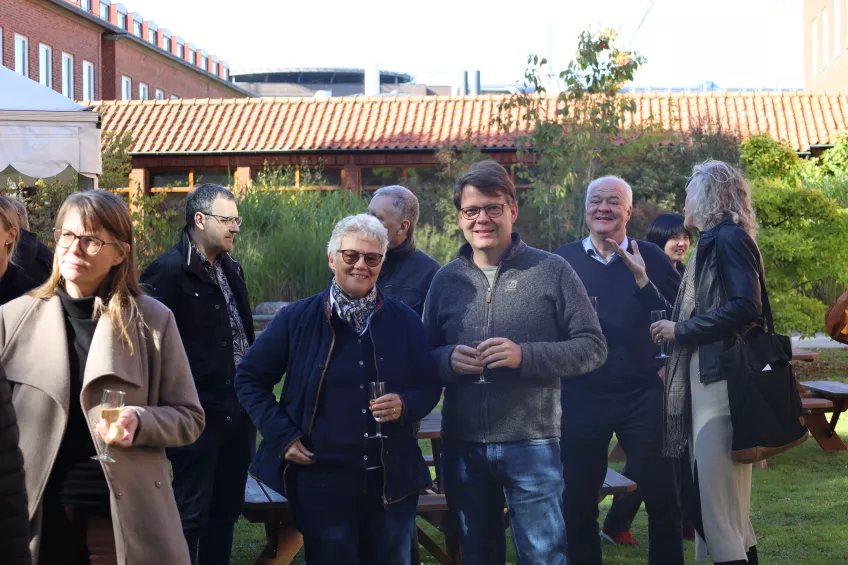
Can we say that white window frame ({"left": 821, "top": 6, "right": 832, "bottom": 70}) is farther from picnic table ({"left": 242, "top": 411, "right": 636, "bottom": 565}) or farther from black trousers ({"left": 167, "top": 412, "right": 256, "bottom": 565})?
black trousers ({"left": 167, "top": 412, "right": 256, "bottom": 565})

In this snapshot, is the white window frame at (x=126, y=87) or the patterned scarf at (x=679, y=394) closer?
the patterned scarf at (x=679, y=394)

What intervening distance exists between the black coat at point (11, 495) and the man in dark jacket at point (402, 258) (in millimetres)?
2723

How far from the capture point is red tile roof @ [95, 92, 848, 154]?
3123 cm

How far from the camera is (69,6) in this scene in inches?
1702

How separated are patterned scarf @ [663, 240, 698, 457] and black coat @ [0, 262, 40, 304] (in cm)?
282

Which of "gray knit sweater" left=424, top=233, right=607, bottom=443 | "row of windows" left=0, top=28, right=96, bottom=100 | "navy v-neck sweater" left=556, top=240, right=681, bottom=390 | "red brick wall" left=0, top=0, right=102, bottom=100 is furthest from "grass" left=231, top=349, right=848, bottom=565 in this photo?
"red brick wall" left=0, top=0, right=102, bottom=100

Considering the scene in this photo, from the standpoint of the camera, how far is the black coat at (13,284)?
4.38 meters

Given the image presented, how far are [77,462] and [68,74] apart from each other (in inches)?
1757

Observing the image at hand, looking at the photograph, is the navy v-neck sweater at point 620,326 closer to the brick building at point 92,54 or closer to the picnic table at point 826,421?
the picnic table at point 826,421

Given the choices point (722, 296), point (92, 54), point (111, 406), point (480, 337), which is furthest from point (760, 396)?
point (92, 54)

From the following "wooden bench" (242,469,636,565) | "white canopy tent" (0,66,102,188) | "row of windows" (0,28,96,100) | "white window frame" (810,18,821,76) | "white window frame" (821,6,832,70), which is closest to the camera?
"wooden bench" (242,469,636,565)

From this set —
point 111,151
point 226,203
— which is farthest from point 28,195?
point 226,203

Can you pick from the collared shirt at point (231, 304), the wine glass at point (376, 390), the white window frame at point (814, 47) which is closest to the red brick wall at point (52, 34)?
the white window frame at point (814, 47)

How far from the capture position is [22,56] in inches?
1599
